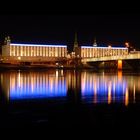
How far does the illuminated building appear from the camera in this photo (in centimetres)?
13400

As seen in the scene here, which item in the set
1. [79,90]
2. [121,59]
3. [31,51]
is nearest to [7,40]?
[31,51]

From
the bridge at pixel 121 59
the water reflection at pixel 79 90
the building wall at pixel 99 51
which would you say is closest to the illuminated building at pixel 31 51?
the building wall at pixel 99 51

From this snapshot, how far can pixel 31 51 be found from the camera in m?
138

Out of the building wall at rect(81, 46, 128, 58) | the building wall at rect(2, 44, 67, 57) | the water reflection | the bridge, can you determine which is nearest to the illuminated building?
the building wall at rect(2, 44, 67, 57)

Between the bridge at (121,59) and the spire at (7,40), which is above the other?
the spire at (7,40)

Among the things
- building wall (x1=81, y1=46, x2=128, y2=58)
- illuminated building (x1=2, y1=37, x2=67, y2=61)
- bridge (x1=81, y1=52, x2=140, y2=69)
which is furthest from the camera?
building wall (x1=81, y1=46, x2=128, y2=58)

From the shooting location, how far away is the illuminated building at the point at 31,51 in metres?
134

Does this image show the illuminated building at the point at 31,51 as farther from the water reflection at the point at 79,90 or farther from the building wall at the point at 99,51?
the water reflection at the point at 79,90

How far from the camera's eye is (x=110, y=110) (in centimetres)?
1102

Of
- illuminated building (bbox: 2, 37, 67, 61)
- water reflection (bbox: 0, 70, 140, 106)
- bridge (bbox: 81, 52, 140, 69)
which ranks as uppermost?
illuminated building (bbox: 2, 37, 67, 61)

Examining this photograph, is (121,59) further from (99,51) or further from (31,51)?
(99,51)

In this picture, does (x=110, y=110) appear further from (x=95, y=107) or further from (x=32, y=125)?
(x=32, y=125)

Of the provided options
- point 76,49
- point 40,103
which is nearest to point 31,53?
point 76,49

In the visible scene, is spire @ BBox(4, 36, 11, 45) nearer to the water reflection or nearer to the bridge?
the bridge
